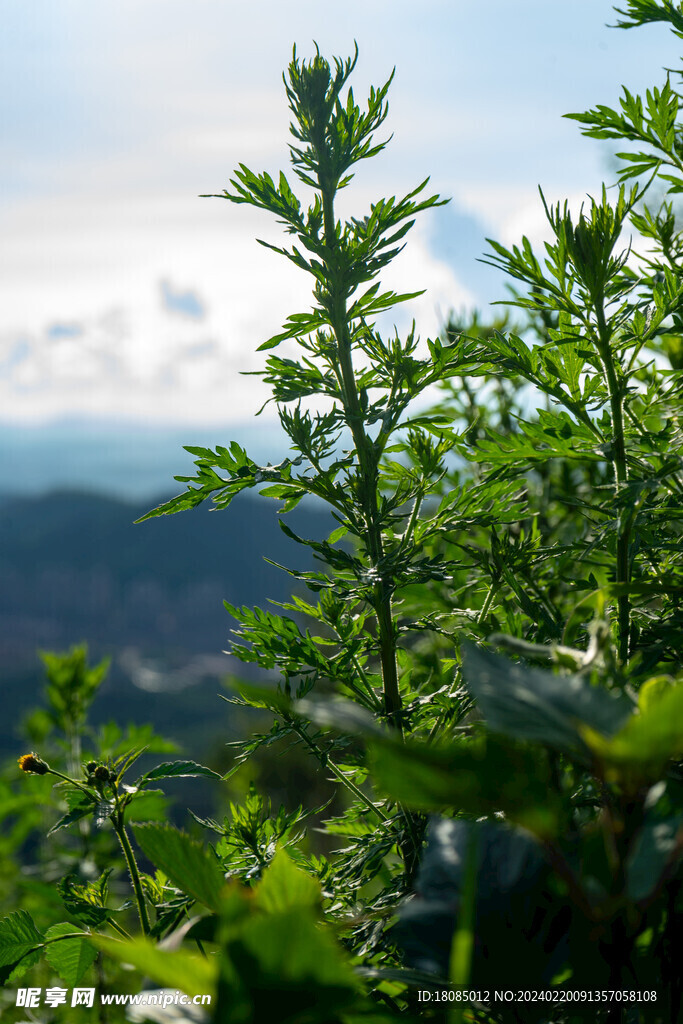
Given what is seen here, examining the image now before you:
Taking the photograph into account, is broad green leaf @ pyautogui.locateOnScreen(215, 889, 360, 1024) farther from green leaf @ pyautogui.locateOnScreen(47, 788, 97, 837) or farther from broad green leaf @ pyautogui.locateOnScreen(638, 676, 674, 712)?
green leaf @ pyautogui.locateOnScreen(47, 788, 97, 837)

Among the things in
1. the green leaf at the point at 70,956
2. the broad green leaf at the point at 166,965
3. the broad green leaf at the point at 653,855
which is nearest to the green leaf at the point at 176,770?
the green leaf at the point at 70,956

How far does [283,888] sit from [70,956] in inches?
25.2

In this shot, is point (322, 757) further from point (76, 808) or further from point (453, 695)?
point (76, 808)

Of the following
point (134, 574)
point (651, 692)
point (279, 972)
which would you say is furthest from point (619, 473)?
point (134, 574)

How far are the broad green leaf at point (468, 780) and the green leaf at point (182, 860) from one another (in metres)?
0.17

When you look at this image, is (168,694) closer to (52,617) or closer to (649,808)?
(52,617)

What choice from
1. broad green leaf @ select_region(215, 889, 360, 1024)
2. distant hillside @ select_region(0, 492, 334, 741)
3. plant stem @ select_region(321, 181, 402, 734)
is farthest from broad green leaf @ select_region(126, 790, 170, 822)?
distant hillside @ select_region(0, 492, 334, 741)

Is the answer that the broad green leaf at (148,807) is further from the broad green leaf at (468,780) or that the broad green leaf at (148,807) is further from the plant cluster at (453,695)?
the broad green leaf at (468,780)

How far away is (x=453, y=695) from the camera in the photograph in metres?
0.92

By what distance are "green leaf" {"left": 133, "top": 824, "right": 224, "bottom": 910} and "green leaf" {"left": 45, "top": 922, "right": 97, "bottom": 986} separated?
54 centimetres

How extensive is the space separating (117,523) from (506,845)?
7276 cm

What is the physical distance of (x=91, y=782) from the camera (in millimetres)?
1133

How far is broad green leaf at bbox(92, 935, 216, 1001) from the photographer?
39 cm

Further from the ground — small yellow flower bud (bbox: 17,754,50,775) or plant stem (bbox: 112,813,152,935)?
small yellow flower bud (bbox: 17,754,50,775)
